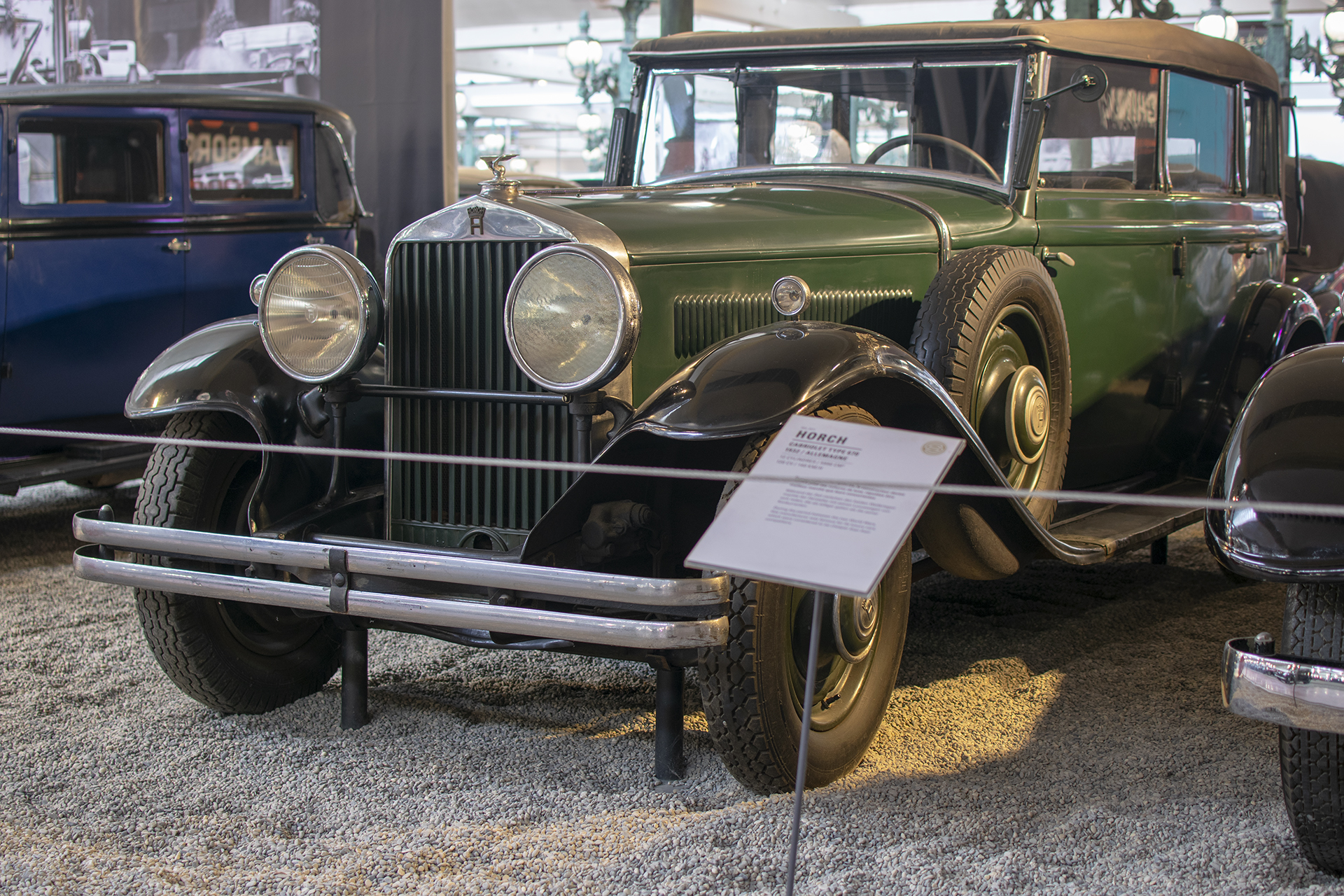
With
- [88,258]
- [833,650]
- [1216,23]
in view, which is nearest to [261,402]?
[833,650]

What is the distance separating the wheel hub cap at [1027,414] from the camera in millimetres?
3094

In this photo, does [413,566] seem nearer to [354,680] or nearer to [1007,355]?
[354,680]

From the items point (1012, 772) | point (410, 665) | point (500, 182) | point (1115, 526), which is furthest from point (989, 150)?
point (410, 665)

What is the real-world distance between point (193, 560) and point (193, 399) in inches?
15.1

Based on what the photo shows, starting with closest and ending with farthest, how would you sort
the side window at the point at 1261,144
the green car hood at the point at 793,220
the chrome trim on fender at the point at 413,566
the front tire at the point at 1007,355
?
the chrome trim on fender at the point at 413,566
the green car hood at the point at 793,220
the front tire at the point at 1007,355
the side window at the point at 1261,144

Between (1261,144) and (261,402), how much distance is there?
12.2 ft

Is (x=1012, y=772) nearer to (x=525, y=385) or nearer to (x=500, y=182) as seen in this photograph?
(x=525, y=385)

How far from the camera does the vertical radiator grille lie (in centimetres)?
269

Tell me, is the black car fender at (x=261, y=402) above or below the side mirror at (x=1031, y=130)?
below

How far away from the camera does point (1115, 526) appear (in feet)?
10.9

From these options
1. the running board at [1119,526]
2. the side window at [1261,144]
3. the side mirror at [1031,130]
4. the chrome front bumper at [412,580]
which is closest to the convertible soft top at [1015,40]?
the side mirror at [1031,130]

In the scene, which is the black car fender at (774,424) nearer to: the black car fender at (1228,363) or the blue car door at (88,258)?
the black car fender at (1228,363)

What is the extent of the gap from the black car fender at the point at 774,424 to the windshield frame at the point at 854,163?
1.11m

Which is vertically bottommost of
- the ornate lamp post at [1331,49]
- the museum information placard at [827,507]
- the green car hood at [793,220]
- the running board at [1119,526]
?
the running board at [1119,526]
